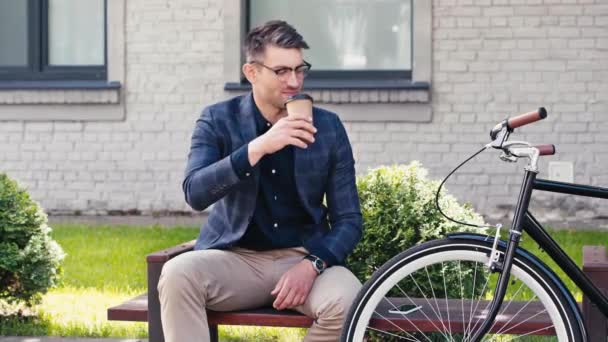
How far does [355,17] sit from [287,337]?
18.3ft

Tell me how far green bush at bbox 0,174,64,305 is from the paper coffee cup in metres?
2.62

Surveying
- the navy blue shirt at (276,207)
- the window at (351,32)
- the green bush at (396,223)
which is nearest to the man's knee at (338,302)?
the navy blue shirt at (276,207)

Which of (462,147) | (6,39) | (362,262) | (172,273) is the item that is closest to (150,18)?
(6,39)

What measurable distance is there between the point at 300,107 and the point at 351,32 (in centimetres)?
708

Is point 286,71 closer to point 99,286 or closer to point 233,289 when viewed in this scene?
point 233,289

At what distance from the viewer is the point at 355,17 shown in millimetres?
10734

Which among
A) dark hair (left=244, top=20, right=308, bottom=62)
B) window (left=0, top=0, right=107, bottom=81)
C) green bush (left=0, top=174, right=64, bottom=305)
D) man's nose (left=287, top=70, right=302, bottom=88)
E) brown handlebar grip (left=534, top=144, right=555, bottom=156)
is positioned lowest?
green bush (left=0, top=174, right=64, bottom=305)

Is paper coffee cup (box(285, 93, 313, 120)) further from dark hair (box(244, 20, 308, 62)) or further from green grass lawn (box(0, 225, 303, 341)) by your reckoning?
green grass lawn (box(0, 225, 303, 341))

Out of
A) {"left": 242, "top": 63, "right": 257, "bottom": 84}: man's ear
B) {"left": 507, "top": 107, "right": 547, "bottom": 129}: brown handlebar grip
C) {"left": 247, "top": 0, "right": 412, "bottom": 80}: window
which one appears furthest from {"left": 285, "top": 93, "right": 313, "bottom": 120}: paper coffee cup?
{"left": 247, "top": 0, "right": 412, "bottom": 80}: window

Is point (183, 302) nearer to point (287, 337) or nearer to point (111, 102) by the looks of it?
point (287, 337)

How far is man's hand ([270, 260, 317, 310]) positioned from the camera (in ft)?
12.9

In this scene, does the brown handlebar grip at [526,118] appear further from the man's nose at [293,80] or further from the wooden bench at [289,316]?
the man's nose at [293,80]

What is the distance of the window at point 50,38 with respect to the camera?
11133 millimetres

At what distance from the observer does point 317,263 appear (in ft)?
13.2
